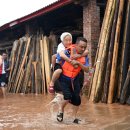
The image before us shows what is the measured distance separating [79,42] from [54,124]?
5.02ft

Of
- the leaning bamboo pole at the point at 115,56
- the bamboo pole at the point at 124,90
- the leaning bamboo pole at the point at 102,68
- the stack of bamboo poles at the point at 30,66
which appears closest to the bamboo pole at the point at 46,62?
the stack of bamboo poles at the point at 30,66

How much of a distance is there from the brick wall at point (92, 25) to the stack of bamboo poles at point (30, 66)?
2.44m

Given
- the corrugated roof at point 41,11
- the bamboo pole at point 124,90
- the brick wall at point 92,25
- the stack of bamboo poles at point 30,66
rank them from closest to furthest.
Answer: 1. the bamboo pole at point 124,90
2. the brick wall at point 92,25
3. the corrugated roof at point 41,11
4. the stack of bamboo poles at point 30,66

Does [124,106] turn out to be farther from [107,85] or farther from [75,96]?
[75,96]

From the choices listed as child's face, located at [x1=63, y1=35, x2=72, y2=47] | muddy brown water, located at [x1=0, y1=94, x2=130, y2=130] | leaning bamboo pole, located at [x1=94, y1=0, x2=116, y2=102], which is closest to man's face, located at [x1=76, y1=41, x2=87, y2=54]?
child's face, located at [x1=63, y1=35, x2=72, y2=47]

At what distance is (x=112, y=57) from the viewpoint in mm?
9414

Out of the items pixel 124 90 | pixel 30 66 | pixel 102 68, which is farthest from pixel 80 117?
pixel 30 66

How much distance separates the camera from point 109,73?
9.36 m

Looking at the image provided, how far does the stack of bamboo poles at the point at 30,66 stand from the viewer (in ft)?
45.4

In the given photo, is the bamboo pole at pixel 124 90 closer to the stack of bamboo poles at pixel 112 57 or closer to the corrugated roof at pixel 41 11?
the stack of bamboo poles at pixel 112 57

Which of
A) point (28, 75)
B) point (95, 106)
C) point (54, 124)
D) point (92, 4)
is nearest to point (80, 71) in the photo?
point (54, 124)

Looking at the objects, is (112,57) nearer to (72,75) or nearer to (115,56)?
(115,56)

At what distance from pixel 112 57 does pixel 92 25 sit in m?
2.67

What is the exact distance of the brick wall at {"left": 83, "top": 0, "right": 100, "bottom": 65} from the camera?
38.4ft
